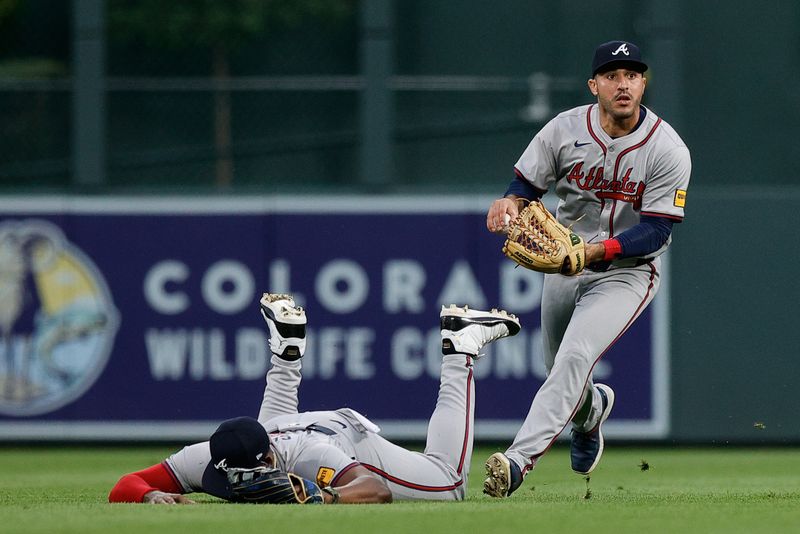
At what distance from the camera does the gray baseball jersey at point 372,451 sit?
16.0 feet

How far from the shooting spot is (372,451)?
506 cm

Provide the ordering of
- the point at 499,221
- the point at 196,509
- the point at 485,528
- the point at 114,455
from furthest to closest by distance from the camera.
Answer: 1. the point at 114,455
2. the point at 499,221
3. the point at 196,509
4. the point at 485,528

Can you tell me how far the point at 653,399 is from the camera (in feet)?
28.7

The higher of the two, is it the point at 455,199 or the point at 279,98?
the point at 279,98

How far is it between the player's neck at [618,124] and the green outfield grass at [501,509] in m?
1.43

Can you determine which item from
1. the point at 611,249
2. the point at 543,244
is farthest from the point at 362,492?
the point at 611,249

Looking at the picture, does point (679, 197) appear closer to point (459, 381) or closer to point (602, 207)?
point (602, 207)

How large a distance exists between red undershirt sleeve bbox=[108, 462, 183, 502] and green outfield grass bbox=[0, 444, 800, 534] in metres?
0.12

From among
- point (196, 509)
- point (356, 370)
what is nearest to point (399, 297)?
point (356, 370)

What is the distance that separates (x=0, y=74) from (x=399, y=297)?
3079 millimetres

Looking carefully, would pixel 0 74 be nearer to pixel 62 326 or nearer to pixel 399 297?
→ pixel 62 326

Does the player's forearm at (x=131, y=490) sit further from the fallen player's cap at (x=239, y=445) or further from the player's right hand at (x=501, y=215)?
the player's right hand at (x=501, y=215)

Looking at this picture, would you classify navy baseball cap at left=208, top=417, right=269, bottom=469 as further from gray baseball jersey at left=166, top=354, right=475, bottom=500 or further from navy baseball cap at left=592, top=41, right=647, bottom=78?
navy baseball cap at left=592, top=41, right=647, bottom=78

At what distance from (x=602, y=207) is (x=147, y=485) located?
211 centimetres
